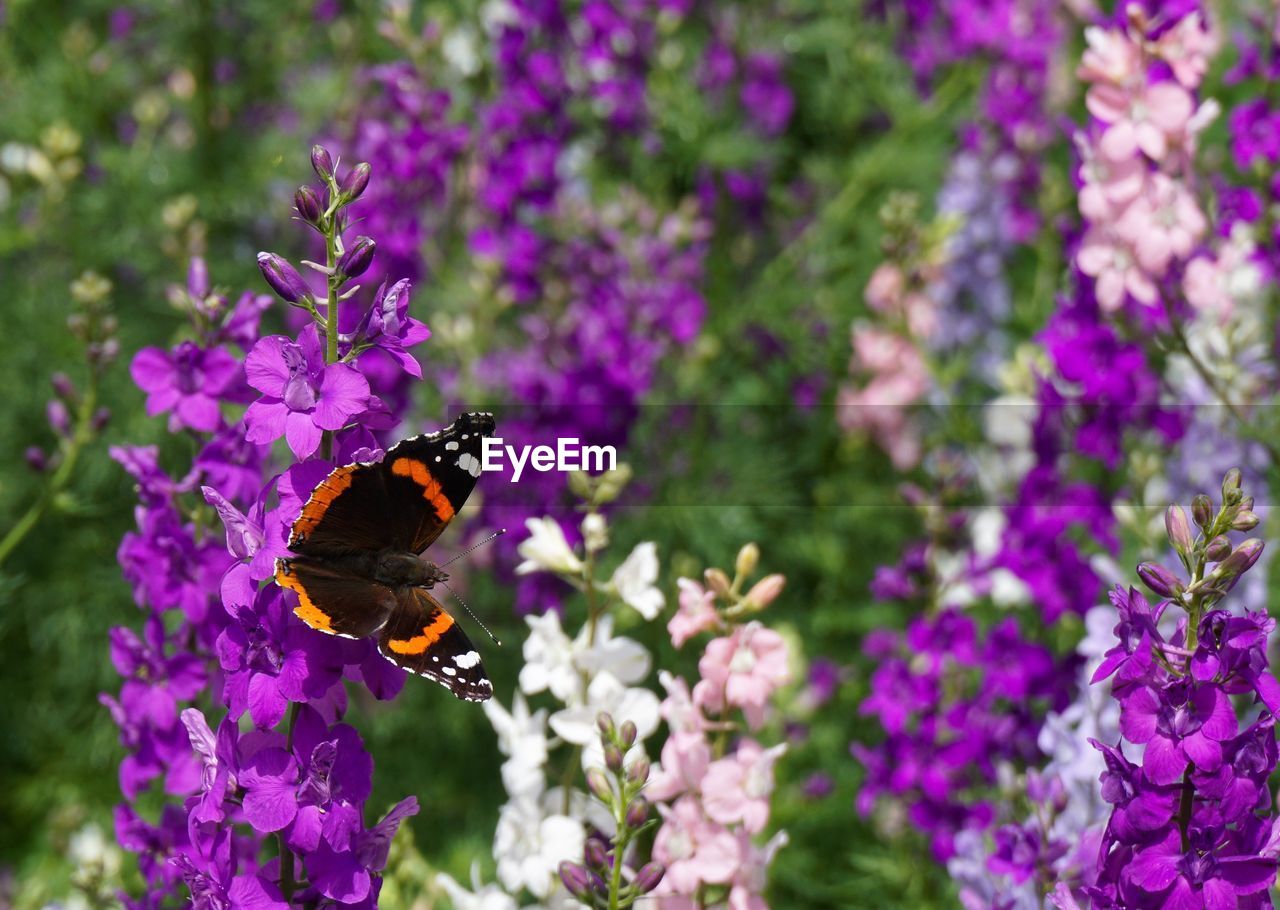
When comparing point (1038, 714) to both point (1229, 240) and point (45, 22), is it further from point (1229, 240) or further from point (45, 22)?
point (45, 22)

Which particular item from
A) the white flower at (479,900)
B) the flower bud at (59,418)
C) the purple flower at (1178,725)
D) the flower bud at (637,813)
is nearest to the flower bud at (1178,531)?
the purple flower at (1178,725)

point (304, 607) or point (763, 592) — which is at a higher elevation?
point (763, 592)

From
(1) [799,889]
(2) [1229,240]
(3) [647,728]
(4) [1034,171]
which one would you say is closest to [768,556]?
(1) [799,889]

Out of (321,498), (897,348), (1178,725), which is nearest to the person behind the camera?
(1178,725)

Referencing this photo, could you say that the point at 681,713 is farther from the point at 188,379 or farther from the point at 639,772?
the point at 188,379

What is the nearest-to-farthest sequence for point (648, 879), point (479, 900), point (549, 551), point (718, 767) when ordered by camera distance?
point (648, 879), point (718, 767), point (479, 900), point (549, 551)

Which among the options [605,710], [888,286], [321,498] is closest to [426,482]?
[321,498]

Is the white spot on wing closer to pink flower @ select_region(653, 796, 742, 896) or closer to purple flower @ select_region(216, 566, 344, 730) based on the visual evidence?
purple flower @ select_region(216, 566, 344, 730)
